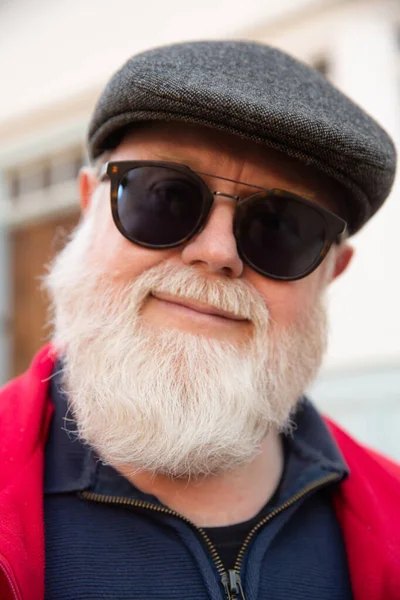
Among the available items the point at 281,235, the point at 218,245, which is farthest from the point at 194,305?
the point at 281,235

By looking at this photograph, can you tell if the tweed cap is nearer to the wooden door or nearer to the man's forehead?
the man's forehead

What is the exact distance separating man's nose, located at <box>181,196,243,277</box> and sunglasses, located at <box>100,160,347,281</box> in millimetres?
15

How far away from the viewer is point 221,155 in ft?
4.45

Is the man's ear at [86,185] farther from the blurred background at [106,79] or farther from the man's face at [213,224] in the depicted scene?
the blurred background at [106,79]

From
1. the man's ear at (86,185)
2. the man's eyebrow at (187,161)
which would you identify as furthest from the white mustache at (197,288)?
the man's ear at (86,185)

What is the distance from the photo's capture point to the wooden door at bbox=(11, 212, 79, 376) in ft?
17.2

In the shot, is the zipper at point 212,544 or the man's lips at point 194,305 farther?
the man's lips at point 194,305

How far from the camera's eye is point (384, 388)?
355cm

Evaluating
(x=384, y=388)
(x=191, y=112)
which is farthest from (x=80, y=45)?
(x=191, y=112)

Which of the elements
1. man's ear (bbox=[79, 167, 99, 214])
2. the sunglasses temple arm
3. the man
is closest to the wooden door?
man's ear (bbox=[79, 167, 99, 214])

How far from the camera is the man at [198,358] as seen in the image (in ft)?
4.08

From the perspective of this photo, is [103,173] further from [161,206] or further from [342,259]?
[342,259]

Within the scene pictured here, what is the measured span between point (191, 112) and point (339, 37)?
2.91 m

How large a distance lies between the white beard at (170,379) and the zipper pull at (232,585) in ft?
0.77
